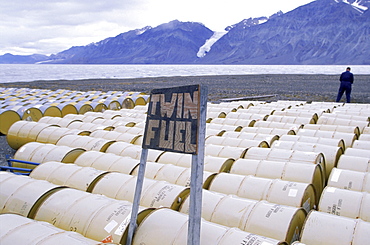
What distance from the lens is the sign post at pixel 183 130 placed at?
119 inches

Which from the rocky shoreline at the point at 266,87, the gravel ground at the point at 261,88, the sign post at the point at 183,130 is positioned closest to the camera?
the sign post at the point at 183,130

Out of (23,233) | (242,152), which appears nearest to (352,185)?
(242,152)

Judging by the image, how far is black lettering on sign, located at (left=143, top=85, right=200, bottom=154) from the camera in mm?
3088

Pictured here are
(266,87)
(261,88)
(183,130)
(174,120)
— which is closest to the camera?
(183,130)

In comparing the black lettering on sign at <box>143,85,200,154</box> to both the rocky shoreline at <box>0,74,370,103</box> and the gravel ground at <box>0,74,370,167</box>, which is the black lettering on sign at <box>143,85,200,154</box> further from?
the rocky shoreline at <box>0,74,370,103</box>

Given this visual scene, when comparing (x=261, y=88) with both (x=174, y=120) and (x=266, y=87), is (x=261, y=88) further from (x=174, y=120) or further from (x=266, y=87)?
(x=174, y=120)

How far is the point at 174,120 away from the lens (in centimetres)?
326

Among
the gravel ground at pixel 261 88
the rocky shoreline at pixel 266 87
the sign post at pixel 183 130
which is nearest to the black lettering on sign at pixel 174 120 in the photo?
the sign post at pixel 183 130

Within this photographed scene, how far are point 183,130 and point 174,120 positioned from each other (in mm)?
160

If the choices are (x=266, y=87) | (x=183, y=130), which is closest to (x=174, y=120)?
(x=183, y=130)

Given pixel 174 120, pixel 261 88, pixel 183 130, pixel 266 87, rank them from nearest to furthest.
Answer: pixel 183 130, pixel 174 120, pixel 261 88, pixel 266 87

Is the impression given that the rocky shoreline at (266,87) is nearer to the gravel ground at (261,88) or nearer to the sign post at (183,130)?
the gravel ground at (261,88)

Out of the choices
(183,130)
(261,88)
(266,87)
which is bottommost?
(183,130)

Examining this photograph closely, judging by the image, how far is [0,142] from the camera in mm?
11633
